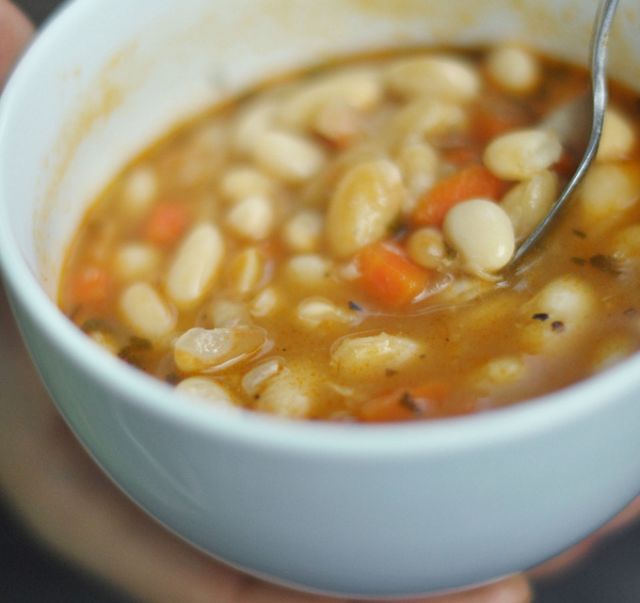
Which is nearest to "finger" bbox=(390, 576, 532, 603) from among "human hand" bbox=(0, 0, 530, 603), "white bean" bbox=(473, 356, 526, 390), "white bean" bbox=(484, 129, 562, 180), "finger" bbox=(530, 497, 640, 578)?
"human hand" bbox=(0, 0, 530, 603)

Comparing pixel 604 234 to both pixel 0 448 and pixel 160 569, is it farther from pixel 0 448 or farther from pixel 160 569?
pixel 0 448

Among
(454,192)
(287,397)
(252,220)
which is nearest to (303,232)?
(252,220)

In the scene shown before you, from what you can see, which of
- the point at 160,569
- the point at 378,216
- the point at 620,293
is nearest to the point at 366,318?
the point at 378,216

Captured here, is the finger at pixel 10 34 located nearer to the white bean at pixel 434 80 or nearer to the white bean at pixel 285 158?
the white bean at pixel 285 158

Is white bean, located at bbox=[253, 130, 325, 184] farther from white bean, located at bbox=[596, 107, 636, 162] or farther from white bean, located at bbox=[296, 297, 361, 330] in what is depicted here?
white bean, located at bbox=[596, 107, 636, 162]

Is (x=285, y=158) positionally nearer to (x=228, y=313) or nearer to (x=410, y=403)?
(x=228, y=313)

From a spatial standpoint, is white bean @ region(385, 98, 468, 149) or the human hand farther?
white bean @ region(385, 98, 468, 149)
